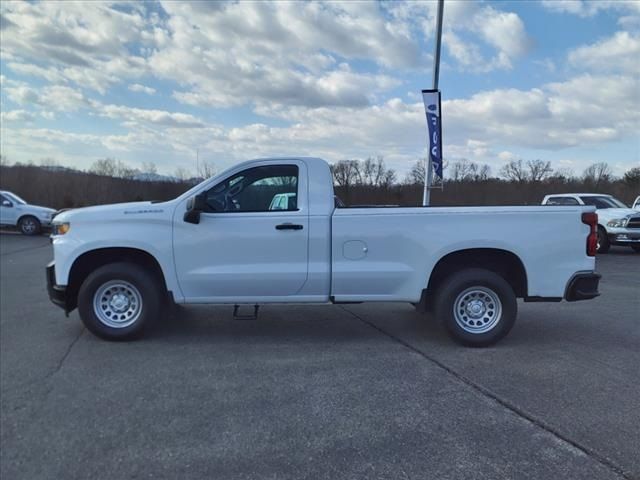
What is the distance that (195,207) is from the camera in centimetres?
496

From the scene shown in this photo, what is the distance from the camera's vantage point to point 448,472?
2797 mm

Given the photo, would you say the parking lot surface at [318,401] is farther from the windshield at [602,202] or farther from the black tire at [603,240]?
the windshield at [602,202]

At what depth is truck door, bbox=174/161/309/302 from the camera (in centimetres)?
512

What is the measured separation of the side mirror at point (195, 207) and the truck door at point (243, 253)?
8 cm

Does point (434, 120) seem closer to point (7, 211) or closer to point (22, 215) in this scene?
point (22, 215)

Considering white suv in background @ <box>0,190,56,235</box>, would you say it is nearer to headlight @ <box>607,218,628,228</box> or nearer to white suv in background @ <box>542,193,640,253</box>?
white suv in background @ <box>542,193,640,253</box>

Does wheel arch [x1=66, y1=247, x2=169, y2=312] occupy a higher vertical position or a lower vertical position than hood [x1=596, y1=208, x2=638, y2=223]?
lower

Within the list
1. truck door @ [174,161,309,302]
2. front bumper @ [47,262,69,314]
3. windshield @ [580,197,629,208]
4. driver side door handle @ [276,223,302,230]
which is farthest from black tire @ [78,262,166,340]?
windshield @ [580,197,629,208]

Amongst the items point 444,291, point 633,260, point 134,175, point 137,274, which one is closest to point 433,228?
point 444,291

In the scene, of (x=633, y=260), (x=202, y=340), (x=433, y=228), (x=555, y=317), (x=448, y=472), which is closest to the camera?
(x=448, y=472)

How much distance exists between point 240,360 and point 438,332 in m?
2.49

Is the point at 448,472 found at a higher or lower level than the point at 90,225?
lower

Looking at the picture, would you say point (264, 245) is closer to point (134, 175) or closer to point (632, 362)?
point (632, 362)

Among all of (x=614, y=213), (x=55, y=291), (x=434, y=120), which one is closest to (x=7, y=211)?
(x=55, y=291)
